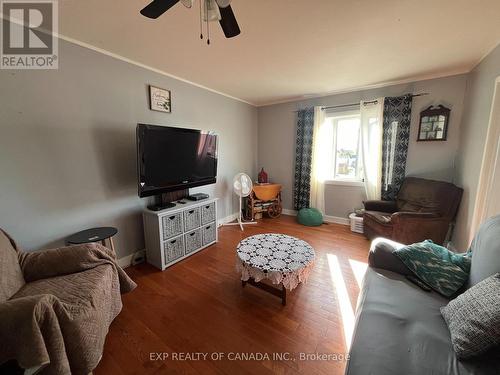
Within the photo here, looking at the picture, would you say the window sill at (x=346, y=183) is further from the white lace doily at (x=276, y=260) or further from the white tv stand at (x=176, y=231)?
the white tv stand at (x=176, y=231)

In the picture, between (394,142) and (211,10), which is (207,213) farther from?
(394,142)

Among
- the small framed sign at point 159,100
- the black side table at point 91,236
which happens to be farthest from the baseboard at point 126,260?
the small framed sign at point 159,100

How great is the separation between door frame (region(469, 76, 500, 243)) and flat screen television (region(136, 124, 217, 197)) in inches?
118

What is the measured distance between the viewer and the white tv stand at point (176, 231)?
2.29 meters

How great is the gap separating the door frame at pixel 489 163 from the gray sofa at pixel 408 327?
42.0 inches

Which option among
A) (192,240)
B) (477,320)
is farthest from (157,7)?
(192,240)

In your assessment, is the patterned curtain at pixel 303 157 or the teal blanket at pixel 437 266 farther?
the patterned curtain at pixel 303 157

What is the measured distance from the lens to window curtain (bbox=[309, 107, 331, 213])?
12.1 ft

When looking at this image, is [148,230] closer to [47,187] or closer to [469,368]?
[47,187]

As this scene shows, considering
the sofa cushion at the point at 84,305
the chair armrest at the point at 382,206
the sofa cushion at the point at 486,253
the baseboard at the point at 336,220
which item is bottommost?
the baseboard at the point at 336,220

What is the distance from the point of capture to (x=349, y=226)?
3.65 meters

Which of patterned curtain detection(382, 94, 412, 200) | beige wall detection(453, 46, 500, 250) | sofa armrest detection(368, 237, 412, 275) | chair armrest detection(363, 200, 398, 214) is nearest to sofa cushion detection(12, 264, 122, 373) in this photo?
sofa armrest detection(368, 237, 412, 275)

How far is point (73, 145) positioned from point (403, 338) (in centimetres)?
278

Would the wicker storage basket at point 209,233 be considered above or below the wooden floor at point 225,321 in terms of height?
above
